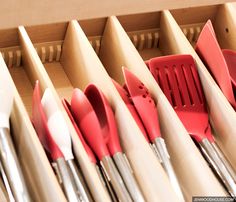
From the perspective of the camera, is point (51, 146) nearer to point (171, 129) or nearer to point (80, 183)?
point (80, 183)

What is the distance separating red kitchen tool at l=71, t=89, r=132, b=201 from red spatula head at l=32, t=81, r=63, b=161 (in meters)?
0.07

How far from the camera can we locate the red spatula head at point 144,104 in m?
0.93

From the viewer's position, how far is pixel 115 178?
2.76 feet

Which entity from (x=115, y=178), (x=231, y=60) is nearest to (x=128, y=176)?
(x=115, y=178)

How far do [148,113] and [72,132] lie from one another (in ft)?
0.49

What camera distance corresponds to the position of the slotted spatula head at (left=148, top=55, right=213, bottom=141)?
985mm

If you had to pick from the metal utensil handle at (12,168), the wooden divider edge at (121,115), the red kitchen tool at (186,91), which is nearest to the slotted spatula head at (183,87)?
the red kitchen tool at (186,91)

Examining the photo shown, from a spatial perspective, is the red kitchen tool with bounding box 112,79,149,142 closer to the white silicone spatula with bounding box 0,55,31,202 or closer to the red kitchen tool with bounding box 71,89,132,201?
the red kitchen tool with bounding box 71,89,132,201

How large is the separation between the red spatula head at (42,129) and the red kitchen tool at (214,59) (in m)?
0.36

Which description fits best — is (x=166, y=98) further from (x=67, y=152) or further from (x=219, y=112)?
(x=67, y=152)

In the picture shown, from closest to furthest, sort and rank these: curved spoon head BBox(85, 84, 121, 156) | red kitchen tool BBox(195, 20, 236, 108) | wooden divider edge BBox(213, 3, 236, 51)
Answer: curved spoon head BBox(85, 84, 121, 156), red kitchen tool BBox(195, 20, 236, 108), wooden divider edge BBox(213, 3, 236, 51)

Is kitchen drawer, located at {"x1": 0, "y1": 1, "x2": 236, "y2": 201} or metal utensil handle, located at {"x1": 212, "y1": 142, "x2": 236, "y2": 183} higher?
kitchen drawer, located at {"x1": 0, "y1": 1, "x2": 236, "y2": 201}

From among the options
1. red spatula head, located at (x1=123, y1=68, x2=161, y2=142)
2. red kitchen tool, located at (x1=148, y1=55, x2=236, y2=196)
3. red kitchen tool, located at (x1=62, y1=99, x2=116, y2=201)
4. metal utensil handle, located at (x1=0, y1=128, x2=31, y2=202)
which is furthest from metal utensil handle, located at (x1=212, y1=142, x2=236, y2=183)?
metal utensil handle, located at (x1=0, y1=128, x2=31, y2=202)

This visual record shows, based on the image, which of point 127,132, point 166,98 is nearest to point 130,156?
point 127,132
